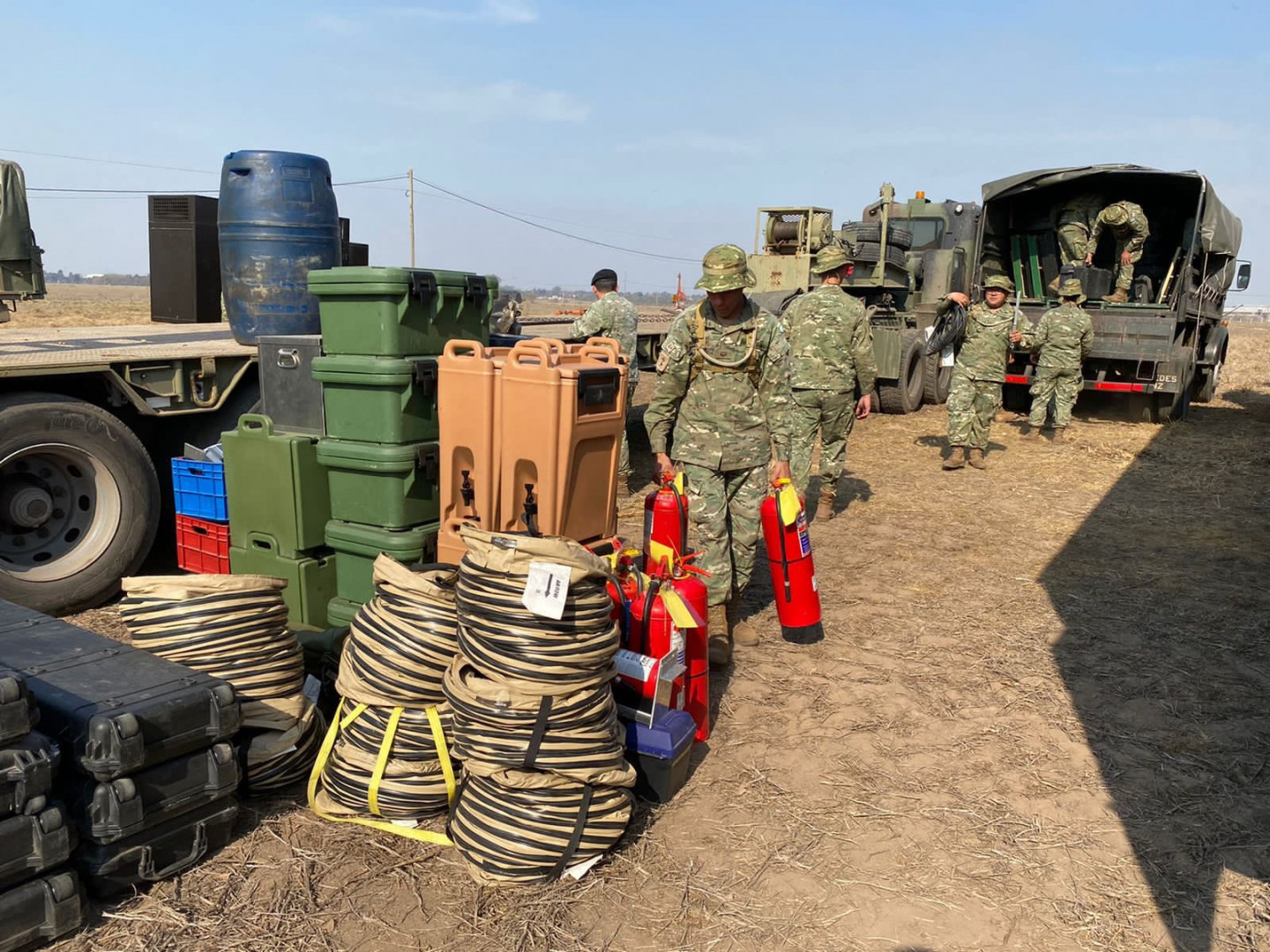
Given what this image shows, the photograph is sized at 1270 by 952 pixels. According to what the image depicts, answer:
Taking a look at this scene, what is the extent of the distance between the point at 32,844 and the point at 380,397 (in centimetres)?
226

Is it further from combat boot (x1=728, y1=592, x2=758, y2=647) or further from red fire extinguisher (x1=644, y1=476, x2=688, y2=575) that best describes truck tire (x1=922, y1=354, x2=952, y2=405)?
red fire extinguisher (x1=644, y1=476, x2=688, y2=575)

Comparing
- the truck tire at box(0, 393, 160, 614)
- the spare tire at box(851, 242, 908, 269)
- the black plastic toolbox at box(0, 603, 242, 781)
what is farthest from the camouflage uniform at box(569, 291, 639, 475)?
the spare tire at box(851, 242, 908, 269)

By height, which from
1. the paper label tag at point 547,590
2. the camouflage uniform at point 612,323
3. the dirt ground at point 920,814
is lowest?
the dirt ground at point 920,814

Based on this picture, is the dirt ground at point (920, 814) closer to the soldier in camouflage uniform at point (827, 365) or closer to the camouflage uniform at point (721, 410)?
the camouflage uniform at point (721, 410)

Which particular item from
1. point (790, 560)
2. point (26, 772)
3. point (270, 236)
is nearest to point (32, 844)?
point (26, 772)

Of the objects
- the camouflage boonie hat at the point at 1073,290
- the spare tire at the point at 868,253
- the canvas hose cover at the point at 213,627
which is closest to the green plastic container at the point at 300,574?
the canvas hose cover at the point at 213,627

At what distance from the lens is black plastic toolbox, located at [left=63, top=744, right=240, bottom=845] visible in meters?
2.63

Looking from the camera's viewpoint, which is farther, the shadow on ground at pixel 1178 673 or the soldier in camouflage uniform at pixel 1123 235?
the soldier in camouflage uniform at pixel 1123 235

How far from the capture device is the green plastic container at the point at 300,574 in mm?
4531

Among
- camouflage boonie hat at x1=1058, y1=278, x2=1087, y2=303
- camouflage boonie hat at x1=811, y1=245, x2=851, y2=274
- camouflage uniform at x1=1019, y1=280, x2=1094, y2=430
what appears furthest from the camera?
camouflage boonie hat at x1=1058, y1=278, x2=1087, y2=303

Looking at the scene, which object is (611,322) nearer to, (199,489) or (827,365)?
(827,365)

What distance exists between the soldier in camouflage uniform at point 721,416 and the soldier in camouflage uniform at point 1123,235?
363 inches

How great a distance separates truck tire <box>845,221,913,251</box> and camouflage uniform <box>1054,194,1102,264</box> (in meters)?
2.07

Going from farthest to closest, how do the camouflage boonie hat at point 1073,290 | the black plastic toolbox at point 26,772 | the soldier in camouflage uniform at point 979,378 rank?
the camouflage boonie hat at point 1073,290
the soldier in camouflage uniform at point 979,378
the black plastic toolbox at point 26,772
